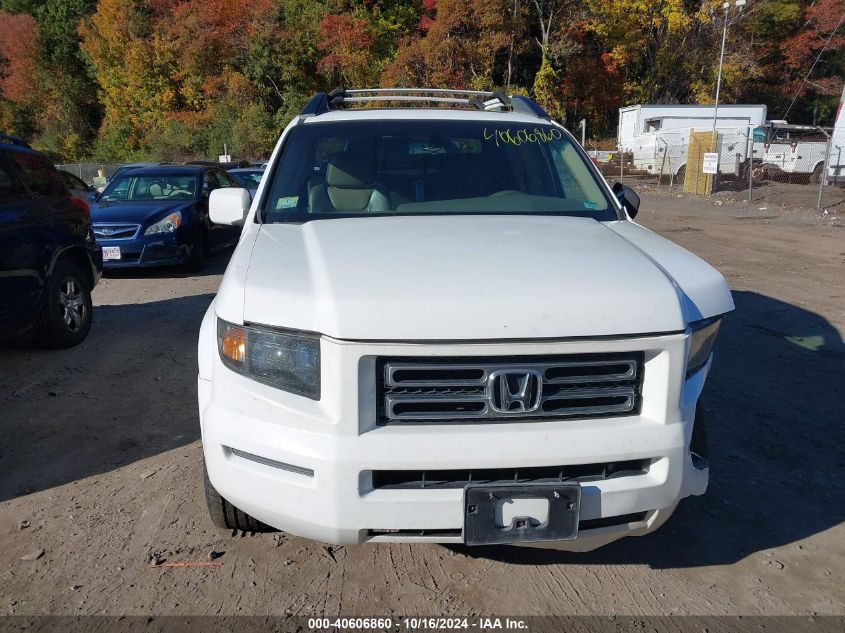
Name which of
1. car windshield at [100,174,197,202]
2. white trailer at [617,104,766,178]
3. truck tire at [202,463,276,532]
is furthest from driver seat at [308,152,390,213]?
white trailer at [617,104,766,178]

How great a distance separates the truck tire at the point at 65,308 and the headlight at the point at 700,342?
→ 5.26m

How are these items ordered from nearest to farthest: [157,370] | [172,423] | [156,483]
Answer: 1. [156,483]
2. [172,423]
3. [157,370]

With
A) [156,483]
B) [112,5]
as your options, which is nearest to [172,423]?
[156,483]

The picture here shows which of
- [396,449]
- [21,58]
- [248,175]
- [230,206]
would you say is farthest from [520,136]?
[21,58]

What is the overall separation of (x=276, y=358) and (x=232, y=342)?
207 mm

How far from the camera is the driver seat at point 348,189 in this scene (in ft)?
12.2

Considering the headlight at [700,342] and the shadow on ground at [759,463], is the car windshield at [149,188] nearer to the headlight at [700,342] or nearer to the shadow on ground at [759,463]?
the shadow on ground at [759,463]

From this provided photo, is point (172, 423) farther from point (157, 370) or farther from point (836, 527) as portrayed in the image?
point (836, 527)

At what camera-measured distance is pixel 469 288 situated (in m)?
2.39

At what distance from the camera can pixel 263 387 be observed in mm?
2443

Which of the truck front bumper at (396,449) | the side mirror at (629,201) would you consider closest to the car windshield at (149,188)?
the side mirror at (629,201)

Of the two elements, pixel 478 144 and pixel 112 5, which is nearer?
pixel 478 144

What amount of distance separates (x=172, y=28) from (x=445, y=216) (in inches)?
1914

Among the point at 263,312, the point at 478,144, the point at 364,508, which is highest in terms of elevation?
the point at 478,144
